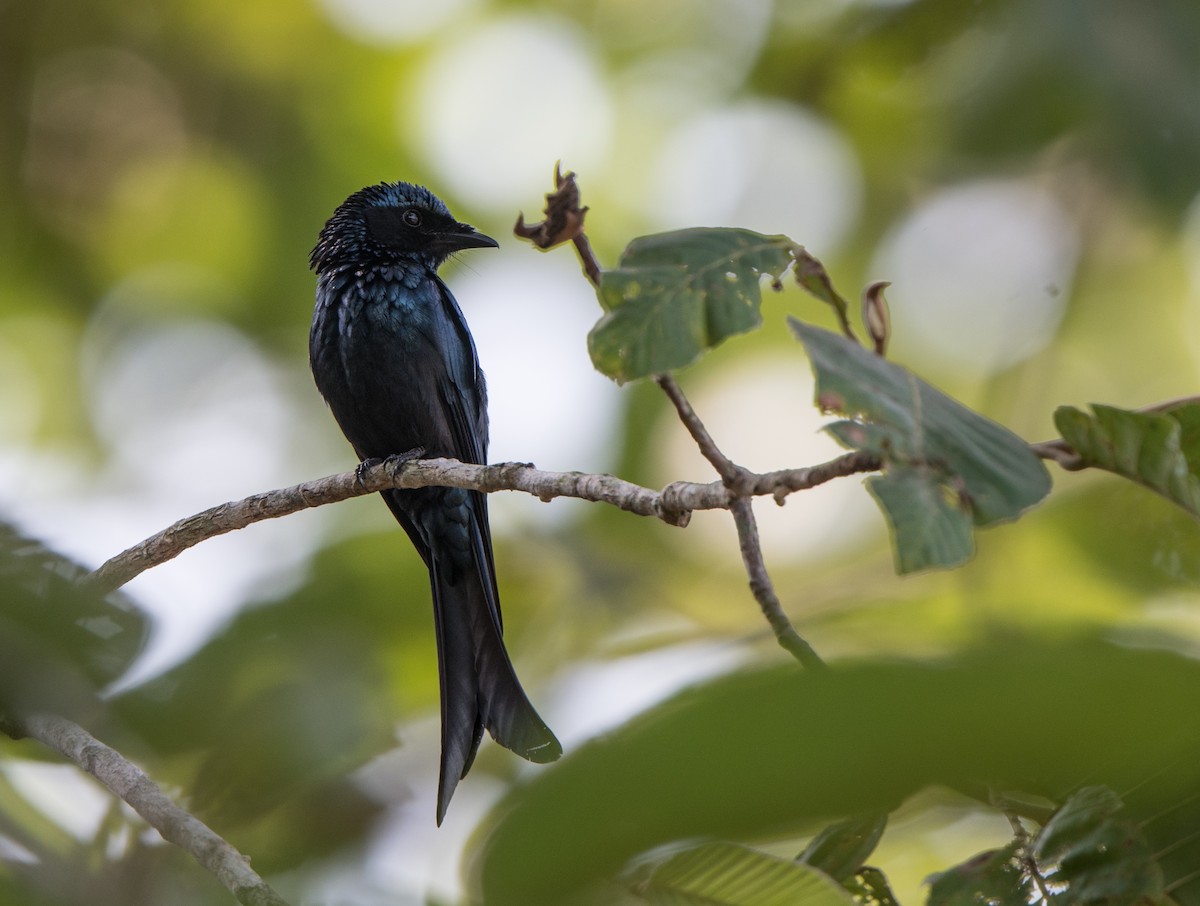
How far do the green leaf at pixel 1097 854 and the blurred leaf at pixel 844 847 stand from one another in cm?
27

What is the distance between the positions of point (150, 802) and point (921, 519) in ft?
4.12

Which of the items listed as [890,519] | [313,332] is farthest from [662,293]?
[313,332]

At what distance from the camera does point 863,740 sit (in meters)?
0.85

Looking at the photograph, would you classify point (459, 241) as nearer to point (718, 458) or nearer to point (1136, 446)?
point (718, 458)

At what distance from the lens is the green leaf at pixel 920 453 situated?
1.39m

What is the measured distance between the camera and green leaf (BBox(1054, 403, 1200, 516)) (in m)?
1.66

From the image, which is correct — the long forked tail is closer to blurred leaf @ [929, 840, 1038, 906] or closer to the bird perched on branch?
the bird perched on branch

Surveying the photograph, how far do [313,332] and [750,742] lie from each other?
380 cm

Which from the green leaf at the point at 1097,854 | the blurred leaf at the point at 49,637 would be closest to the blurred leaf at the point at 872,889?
the green leaf at the point at 1097,854

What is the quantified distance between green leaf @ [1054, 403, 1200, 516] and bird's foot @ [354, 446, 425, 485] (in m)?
2.37

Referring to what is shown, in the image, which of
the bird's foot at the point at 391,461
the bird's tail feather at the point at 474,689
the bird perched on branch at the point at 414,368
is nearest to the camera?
the bird's tail feather at the point at 474,689

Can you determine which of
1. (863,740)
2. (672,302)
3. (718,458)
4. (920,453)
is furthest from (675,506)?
(863,740)

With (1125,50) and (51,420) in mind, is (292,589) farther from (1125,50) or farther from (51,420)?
(51,420)

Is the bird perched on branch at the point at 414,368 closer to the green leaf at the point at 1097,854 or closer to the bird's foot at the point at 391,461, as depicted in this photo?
the bird's foot at the point at 391,461
